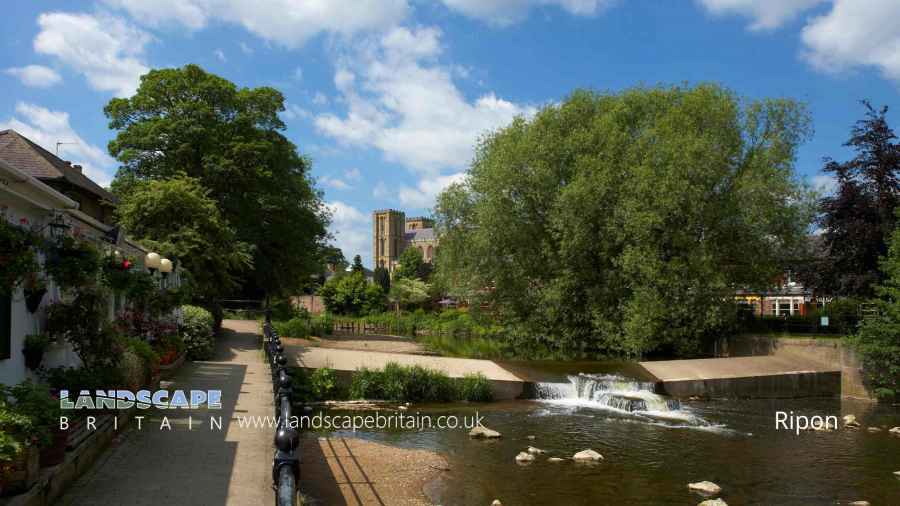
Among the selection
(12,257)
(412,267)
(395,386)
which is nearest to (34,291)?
(12,257)

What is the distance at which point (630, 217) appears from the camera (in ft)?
83.8

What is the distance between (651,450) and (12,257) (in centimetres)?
1125

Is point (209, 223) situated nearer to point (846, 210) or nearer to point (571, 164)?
point (571, 164)

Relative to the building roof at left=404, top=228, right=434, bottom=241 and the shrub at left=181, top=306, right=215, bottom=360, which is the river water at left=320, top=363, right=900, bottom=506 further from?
the building roof at left=404, top=228, right=434, bottom=241

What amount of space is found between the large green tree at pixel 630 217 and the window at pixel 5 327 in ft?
67.8

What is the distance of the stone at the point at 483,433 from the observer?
13.9m

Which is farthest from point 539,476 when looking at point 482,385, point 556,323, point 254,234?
point 254,234

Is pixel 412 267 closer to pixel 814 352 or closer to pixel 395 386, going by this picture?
pixel 814 352

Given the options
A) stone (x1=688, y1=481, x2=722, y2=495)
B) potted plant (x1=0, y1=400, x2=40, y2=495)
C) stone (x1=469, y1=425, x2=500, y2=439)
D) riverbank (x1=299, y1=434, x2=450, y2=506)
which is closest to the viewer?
potted plant (x1=0, y1=400, x2=40, y2=495)

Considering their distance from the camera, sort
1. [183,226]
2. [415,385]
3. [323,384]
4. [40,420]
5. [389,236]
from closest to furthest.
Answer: [40,420], [323,384], [415,385], [183,226], [389,236]

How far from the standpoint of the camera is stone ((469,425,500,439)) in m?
13.9

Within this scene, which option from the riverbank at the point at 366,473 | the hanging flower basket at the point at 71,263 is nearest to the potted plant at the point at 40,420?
the hanging flower basket at the point at 71,263

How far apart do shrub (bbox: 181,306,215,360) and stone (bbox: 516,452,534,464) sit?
11.1 meters

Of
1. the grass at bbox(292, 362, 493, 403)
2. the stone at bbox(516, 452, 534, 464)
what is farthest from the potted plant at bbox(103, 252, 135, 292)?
the stone at bbox(516, 452, 534, 464)
